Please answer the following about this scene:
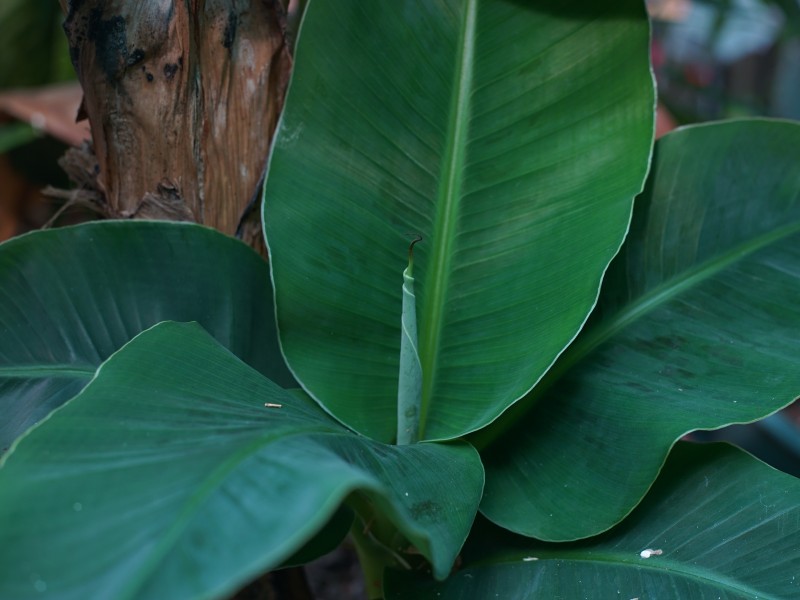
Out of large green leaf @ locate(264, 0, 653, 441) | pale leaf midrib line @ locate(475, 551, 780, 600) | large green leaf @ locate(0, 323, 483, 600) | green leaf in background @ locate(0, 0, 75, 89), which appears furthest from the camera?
green leaf in background @ locate(0, 0, 75, 89)

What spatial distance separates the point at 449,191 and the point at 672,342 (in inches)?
10.8

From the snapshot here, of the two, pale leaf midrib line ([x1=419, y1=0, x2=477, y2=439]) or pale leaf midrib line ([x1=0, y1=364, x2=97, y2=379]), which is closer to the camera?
pale leaf midrib line ([x1=0, y1=364, x2=97, y2=379])

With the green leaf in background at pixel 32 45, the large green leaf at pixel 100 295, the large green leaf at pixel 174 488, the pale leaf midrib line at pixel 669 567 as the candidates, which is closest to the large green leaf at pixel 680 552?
the pale leaf midrib line at pixel 669 567

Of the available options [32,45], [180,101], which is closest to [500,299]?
[180,101]

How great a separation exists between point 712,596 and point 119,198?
0.70m

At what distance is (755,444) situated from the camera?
64.1 inches

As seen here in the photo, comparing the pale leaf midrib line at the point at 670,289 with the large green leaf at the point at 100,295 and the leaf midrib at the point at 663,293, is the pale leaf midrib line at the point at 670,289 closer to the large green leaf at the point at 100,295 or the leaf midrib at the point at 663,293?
the leaf midrib at the point at 663,293

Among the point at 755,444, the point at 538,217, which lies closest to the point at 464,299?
the point at 538,217

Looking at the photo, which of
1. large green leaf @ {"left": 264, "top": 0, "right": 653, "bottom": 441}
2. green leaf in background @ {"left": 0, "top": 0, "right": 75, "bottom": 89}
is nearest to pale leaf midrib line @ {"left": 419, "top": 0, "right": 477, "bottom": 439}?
large green leaf @ {"left": 264, "top": 0, "right": 653, "bottom": 441}

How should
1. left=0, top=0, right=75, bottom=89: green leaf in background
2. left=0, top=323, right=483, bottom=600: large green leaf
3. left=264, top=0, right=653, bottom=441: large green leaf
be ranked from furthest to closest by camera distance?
left=0, top=0, right=75, bottom=89: green leaf in background
left=264, top=0, right=653, bottom=441: large green leaf
left=0, top=323, right=483, bottom=600: large green leaf

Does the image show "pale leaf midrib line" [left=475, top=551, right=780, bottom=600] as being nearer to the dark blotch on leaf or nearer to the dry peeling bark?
the dry peeling bark

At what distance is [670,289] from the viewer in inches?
31.3

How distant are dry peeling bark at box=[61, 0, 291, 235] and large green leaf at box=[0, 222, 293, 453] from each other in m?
0.08

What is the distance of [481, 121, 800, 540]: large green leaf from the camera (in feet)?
2.23
